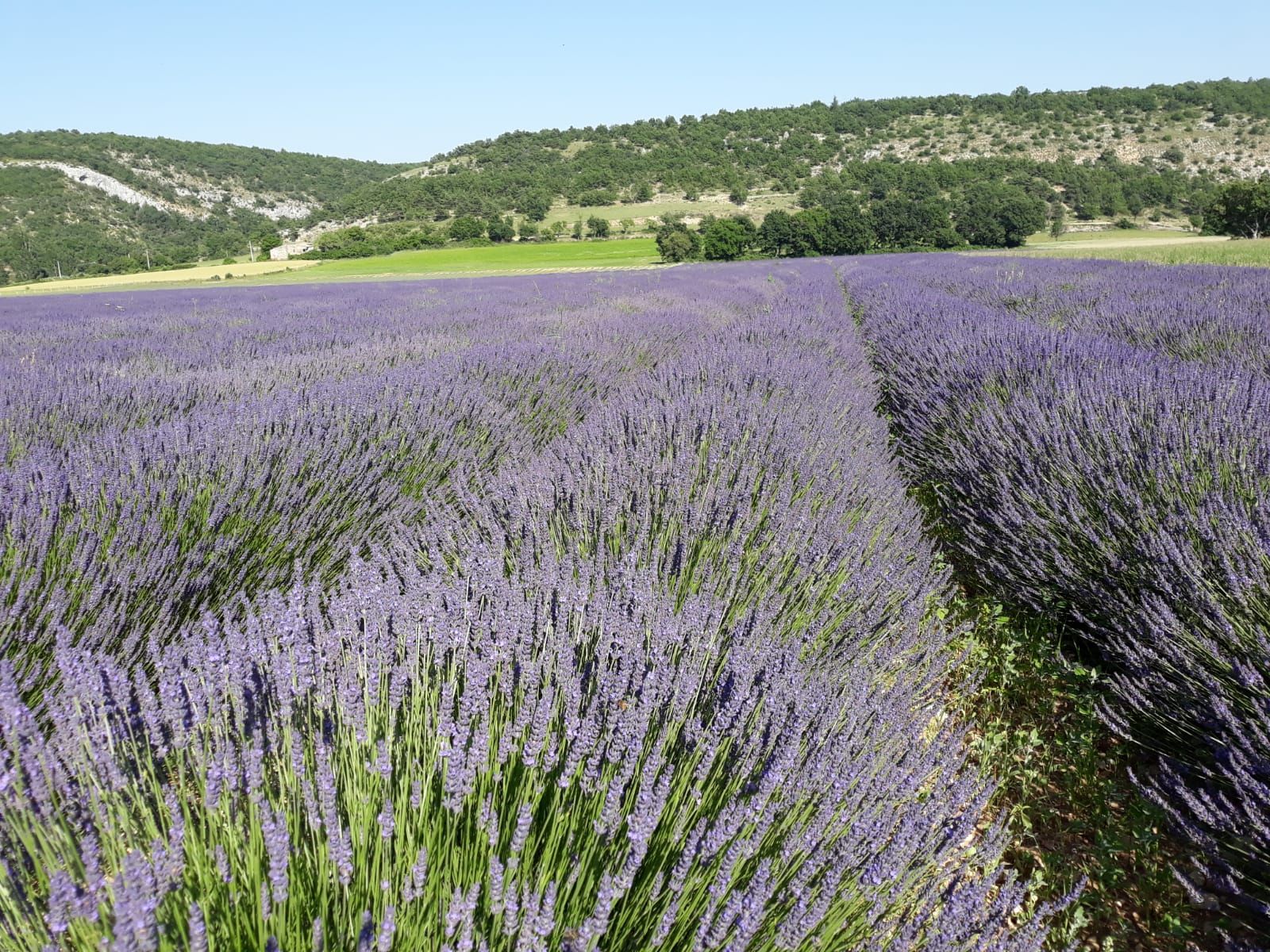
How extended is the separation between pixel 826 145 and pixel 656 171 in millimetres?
20035

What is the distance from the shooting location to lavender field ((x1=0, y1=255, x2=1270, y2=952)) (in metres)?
0.90

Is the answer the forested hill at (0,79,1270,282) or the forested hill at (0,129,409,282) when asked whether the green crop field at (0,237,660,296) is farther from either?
the forested hill at (0,129,409,282)

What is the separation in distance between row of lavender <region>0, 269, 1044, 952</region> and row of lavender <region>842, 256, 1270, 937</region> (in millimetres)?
440

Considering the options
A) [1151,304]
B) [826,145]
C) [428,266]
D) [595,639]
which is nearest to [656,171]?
[826,145]

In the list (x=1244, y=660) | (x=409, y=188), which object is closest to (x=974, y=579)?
(x=1244, y=660)

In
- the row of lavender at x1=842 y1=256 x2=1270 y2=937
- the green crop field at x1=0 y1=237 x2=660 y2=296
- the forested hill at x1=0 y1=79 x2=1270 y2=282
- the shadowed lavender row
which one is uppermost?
the forested hill at x1=0 y1=79 x2=1270 y2=282

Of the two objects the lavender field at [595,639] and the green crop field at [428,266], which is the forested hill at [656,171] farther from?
the lavender field at [595,639]

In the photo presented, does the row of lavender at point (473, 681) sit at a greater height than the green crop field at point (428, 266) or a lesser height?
lesser

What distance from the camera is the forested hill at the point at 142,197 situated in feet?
184

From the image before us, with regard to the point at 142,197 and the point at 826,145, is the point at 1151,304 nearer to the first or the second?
the point at 826,145

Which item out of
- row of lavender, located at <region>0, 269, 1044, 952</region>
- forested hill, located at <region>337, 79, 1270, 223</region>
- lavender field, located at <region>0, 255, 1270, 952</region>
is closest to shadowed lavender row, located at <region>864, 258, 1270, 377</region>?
lavender field, located at <region>0, 255, 1270, 952</region>

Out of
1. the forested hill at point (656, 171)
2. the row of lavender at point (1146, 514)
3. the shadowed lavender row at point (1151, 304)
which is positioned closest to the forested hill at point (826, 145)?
the forested hill at point (656, 171)

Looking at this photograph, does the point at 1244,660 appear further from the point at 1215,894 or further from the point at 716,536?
the point at 716,536

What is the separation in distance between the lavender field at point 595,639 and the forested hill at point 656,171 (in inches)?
1755
